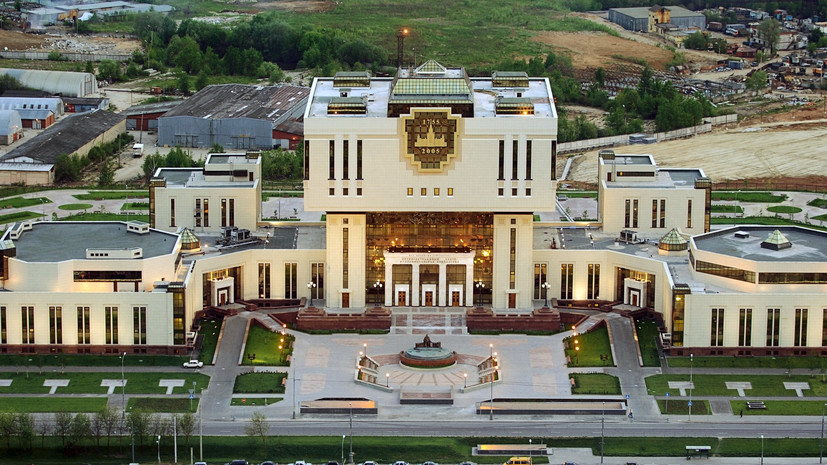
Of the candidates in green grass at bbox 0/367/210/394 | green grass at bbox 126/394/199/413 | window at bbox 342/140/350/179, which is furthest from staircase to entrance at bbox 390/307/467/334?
green grass at bbox 126/394/199/413

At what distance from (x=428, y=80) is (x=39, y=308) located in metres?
43.7

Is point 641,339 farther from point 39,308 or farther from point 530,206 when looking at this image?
point 39,308

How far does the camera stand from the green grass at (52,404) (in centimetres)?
16662

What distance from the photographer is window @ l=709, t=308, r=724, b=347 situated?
17900cm

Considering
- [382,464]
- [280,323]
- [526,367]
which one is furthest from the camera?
[280,323]

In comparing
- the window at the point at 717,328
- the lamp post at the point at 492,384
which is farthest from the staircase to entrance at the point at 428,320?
the window at the point at 717,328

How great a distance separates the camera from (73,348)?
17825cm

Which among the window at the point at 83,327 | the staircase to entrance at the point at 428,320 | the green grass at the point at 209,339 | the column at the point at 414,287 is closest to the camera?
the window at the point at 83,327

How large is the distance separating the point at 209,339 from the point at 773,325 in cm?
5301

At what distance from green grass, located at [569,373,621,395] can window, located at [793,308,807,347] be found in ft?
60.8

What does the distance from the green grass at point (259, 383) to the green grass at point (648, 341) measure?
33.6 metres

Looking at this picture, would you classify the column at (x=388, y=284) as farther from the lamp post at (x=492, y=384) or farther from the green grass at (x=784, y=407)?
the green grass at (x=784, y=407)

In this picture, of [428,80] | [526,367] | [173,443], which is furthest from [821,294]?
[173,443]

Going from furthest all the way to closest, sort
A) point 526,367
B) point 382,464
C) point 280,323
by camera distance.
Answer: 1. point 280,323
2. point 526,367
3. point 382,464
